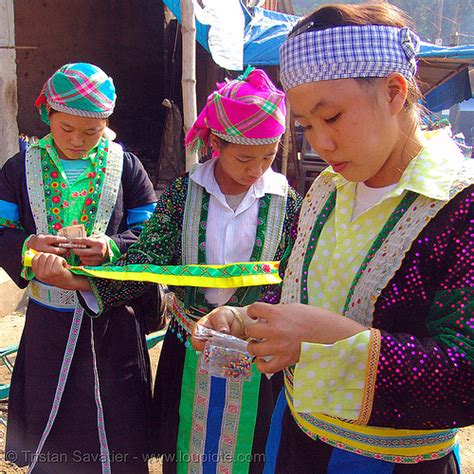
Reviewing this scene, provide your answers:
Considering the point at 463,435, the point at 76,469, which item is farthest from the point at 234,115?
the point at 463,435

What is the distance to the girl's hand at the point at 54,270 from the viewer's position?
2191 millimetres

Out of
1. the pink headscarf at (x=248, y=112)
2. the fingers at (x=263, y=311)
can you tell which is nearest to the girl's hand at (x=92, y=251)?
the pink headscarf at (x=248, y=112)

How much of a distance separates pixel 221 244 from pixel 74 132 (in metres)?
0.78

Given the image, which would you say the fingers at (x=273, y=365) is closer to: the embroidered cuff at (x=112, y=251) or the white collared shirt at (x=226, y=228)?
the white collared shirt at (x=226, y=228)

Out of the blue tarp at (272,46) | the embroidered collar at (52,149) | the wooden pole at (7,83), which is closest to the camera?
the embroidered collar at (52,149)

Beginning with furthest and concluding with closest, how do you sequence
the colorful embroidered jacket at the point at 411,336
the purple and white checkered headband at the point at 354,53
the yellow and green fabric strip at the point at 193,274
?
the yellow and green fabric strip at the point at 193,274, the purple and white checkered headband at the point at 354,53, the colorful embroidered jacket at the point at 411,336

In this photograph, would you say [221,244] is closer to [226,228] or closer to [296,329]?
[226,228]

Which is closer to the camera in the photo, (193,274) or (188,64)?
(193,274)

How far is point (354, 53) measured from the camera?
123cm

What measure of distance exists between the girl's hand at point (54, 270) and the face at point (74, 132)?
50 cm

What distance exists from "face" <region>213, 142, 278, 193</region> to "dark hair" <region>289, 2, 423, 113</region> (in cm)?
94

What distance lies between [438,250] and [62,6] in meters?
9.24

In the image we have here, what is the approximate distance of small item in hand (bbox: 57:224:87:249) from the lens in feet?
7.46

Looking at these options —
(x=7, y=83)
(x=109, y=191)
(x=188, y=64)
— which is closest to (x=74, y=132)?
(x=109, y=191)
